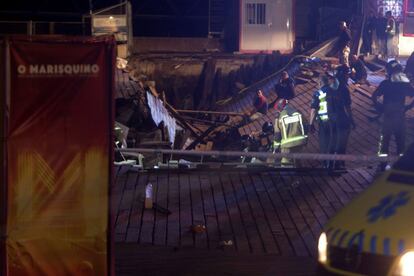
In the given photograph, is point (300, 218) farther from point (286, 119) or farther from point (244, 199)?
point (286, 119)

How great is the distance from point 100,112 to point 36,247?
1109 millimetres

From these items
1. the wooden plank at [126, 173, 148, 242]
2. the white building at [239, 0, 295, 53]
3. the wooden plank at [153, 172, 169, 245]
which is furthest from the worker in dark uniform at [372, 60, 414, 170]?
the white building at [239, 0, 295, 53]

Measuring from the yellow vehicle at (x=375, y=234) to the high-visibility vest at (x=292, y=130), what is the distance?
301 inches

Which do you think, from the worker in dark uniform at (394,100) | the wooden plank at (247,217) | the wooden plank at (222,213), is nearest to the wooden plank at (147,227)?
the wooden plank at (222,213)

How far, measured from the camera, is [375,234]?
4695 millimetres

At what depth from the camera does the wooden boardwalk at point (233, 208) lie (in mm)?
8008

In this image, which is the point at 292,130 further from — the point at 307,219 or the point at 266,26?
the point at 266,26

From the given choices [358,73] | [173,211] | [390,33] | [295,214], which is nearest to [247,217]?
[295,214]

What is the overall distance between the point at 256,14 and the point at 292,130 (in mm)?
17015

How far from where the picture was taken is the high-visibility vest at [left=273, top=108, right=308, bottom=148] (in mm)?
13133

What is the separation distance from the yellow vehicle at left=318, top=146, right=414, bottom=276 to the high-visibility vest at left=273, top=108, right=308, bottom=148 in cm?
764

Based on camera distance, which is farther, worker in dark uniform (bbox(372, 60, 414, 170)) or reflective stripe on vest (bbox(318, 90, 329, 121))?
reflective stripe on vest (bbox(318, 90, 329, 121))

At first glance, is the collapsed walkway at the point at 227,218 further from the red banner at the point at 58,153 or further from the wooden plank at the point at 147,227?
the red banner at the point at 58,153

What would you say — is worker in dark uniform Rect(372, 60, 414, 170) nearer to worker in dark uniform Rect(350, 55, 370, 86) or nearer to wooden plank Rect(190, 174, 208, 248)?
wooden plank Rect(190, 174, 208, 248)
